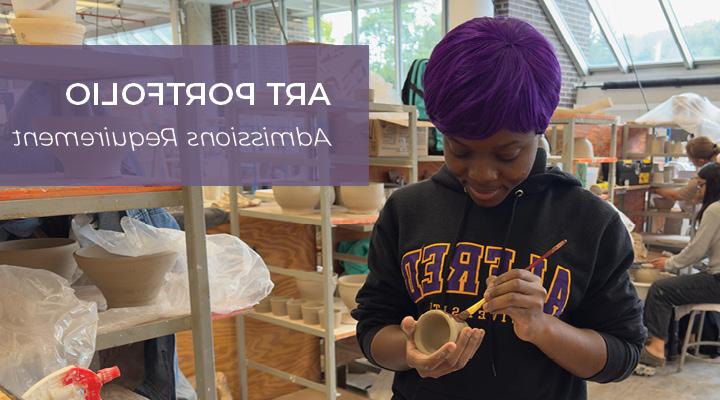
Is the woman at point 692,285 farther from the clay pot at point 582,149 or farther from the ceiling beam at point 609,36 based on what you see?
the ceiling beam at point 609,36

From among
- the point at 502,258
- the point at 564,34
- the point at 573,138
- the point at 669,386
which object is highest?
the point at 564,34

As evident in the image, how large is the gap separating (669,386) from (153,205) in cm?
349

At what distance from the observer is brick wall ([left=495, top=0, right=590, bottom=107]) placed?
710 centimetres

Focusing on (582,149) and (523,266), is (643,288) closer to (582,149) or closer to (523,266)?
(582,149)

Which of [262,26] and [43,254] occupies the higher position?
[262,26]

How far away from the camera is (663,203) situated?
516 cm

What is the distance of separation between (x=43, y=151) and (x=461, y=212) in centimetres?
120

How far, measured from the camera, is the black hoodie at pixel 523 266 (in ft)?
2.89

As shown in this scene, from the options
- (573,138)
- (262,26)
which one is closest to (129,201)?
(573,138)

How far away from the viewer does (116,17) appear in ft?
31.9

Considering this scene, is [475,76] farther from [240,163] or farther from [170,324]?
[240,163]

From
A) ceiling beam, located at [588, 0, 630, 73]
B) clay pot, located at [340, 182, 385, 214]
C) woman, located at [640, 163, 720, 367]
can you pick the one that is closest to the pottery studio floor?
woman, located at [640, 163, 720, 367]

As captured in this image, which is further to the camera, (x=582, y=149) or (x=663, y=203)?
(x=663, y=203)
